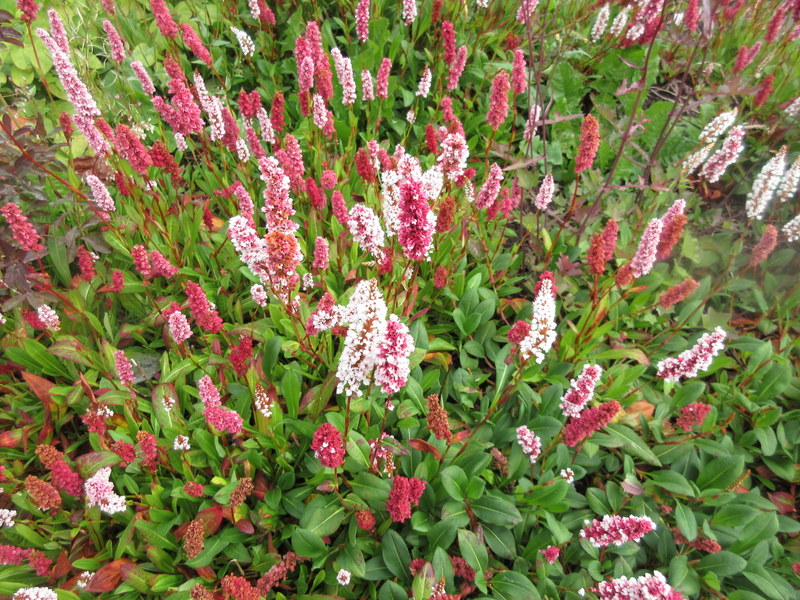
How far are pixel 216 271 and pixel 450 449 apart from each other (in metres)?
2.13

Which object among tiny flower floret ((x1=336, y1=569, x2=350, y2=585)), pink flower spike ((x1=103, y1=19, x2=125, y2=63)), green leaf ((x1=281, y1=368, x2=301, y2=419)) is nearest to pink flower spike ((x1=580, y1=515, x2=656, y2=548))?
tiny flower floret ((x1=336, y1=569, x2=350, y2=585))

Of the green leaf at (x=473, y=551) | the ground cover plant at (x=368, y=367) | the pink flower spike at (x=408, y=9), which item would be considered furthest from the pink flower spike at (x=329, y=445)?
the pink flower spike at (x=408, y=9)

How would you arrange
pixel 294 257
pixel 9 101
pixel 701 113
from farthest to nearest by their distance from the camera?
1. pixel 701 113
2. pixel 9 101
3. pixel 294 257

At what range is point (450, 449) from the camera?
2.84 metres

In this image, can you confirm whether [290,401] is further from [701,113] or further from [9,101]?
[701,113]

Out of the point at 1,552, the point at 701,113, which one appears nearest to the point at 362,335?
the point at 1,552

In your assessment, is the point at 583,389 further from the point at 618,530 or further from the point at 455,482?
the point at 455,482

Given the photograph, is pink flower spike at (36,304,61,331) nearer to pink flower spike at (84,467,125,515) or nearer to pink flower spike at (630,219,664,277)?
pink flower spike at (84,467,125,515)

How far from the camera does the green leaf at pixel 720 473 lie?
277cm

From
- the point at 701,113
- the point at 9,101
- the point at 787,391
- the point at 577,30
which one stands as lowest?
the point at 787,391

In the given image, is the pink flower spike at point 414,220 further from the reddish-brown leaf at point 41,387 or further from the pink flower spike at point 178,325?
the reddish-brown leaf at point 41,387

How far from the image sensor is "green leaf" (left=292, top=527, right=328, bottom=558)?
236 cm

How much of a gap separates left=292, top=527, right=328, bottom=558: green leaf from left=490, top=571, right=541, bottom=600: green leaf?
92 centimetres

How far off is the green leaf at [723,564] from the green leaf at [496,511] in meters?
1.10
